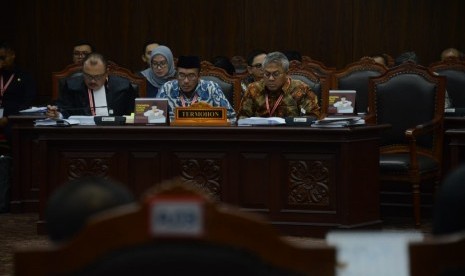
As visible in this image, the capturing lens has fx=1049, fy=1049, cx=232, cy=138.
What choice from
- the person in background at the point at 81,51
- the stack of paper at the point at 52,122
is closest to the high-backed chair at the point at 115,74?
the stack of paper at the point at 52,122

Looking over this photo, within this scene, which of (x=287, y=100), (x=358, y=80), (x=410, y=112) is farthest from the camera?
(x=358, y=80)

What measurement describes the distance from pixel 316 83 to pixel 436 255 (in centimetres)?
657

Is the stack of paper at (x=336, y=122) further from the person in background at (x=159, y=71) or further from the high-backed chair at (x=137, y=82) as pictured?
the person in background at (x=159, y=71)

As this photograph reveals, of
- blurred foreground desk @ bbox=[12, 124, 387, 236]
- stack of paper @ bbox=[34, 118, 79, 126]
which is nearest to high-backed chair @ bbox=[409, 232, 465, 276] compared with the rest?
blurred foreground desk @ bbox=[12, 124, 387, 236]

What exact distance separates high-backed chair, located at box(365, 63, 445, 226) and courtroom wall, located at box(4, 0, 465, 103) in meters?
5.01

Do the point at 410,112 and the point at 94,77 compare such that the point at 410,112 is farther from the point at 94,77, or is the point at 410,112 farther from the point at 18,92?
the point at 18,92

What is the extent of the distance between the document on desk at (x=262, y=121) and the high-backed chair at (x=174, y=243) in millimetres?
5678

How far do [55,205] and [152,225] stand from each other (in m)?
0.35

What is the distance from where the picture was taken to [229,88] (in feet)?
27.2

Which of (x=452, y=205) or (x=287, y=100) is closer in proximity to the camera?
(x=452, y=205)

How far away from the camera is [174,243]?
4.62 feet

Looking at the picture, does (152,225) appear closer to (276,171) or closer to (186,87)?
(276,171)

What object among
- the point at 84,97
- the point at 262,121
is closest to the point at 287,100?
the point at 262,121

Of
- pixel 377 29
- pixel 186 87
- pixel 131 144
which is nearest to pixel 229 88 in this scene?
pixel 186 87
